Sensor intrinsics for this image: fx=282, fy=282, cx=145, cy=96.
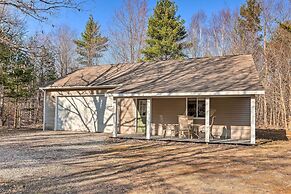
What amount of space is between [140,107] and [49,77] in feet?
38.4

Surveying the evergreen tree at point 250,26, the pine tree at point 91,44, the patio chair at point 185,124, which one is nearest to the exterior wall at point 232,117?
the patio chair at point 185,124

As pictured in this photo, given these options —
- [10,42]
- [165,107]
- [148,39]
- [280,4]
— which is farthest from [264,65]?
[10,42]

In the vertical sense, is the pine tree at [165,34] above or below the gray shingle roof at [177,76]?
above

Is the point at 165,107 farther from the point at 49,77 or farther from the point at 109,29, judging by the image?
the point at 109,29

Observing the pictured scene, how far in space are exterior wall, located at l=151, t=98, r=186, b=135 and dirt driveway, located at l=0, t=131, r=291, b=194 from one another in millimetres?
3110

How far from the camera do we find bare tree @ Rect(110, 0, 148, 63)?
92.2 ft

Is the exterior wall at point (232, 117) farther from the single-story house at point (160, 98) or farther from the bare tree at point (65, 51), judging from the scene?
the bare tree at point (65, 51)

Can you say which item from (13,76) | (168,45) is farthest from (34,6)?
(168,45)

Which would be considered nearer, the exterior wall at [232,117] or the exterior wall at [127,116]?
the exterior wall at [232,117]

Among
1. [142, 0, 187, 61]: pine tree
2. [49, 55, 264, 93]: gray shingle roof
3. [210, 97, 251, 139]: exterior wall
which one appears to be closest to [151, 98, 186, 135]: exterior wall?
[49, 55, 264, 93]: gray shingle roof

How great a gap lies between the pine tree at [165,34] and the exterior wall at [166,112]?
44.5 ft

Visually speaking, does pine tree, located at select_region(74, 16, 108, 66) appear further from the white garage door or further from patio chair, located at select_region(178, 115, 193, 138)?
patio chair, located at select_region(178, 115, 193, 138)

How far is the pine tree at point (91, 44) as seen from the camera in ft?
106

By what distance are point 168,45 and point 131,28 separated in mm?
4163
